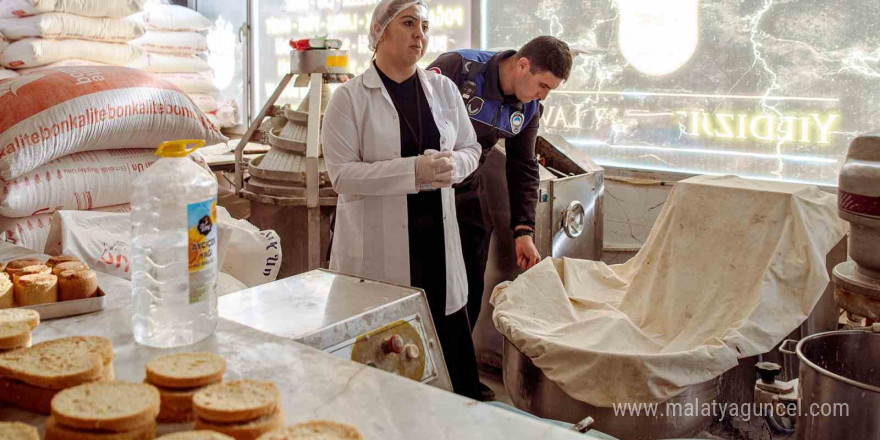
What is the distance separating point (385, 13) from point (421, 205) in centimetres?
58

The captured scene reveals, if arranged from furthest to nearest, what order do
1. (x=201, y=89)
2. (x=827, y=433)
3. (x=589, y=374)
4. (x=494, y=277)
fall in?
(x=201, y=89), (x=494, y=277), (x=589, y=374), (x=827, y=433)

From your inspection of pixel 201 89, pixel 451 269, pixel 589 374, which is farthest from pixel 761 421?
pixel 201 89

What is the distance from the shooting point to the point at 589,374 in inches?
78.5

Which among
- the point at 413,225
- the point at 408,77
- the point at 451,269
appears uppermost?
the point at 408,77

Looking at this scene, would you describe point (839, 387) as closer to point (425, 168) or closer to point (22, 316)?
point (425, 168)

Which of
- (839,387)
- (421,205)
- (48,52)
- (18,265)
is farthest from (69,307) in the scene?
(48,52)

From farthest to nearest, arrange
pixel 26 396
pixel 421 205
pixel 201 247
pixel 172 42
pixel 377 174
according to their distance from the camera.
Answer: pixel 172 42
pixel 421 205
pixel 377 174
pixel 201 247
pixel 26 396

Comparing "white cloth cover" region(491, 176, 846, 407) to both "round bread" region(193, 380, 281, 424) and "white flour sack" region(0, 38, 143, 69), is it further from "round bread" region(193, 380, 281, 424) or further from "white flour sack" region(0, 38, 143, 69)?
"white flour sack" region(0, 38, 143, 69)

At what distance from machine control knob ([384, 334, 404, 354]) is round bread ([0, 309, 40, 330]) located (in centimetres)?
54

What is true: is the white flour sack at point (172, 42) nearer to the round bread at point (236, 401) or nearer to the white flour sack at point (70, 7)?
the white flour sack at point (70, 7)

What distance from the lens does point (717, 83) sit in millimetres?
3639

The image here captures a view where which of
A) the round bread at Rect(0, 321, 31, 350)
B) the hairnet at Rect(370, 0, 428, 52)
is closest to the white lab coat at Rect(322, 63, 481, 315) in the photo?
the hairnet at Rect(370, 0, 428, 52)

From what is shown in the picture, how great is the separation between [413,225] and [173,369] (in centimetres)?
139

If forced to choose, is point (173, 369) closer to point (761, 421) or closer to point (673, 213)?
point (761, 421)
